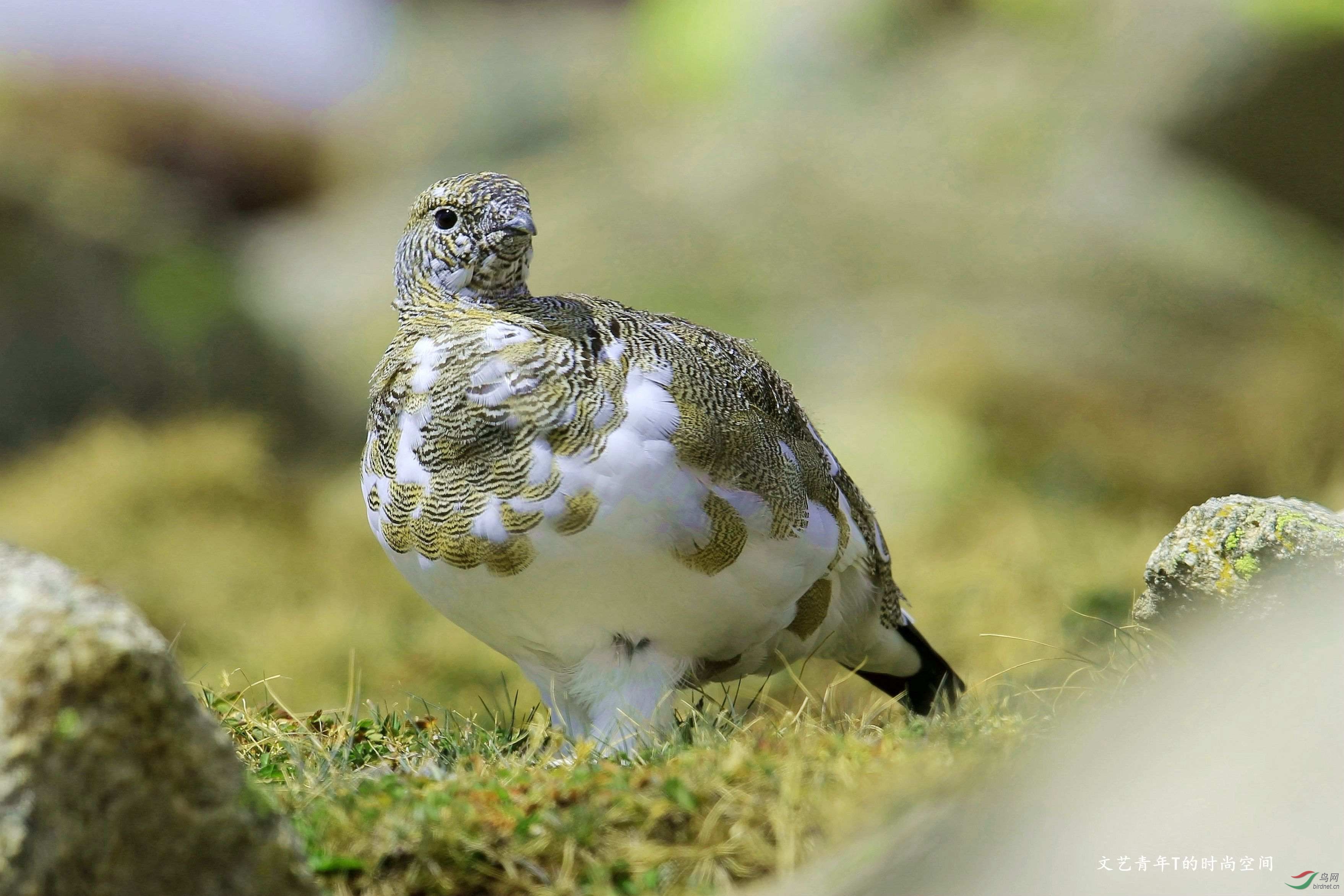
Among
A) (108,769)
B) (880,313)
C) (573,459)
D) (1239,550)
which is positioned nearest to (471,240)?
(573,459)

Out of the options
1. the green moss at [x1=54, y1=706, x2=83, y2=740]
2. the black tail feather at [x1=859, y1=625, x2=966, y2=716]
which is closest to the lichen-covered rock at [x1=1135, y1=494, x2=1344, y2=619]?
the black tail feather at [x1=859, y1=625, x2=966, y2=716]

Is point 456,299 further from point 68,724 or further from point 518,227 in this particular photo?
point 68,724

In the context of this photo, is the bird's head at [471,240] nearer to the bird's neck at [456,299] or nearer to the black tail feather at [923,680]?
the bird's neck at [456,299]

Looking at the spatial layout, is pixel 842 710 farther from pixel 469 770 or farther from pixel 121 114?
pixel 121 114

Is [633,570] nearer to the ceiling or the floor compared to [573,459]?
nearer to the floor

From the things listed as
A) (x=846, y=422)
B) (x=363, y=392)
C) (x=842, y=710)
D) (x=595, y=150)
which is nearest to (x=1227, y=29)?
(x=846, y=422)

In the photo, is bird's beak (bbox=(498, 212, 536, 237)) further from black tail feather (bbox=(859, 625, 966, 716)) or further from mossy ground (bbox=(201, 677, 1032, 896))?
black tail feather (bbox=(859, 625, 966, 716))

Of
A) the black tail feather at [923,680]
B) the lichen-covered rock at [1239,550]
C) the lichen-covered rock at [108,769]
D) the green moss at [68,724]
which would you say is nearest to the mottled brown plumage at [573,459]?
the black tail feather at [923,680]
